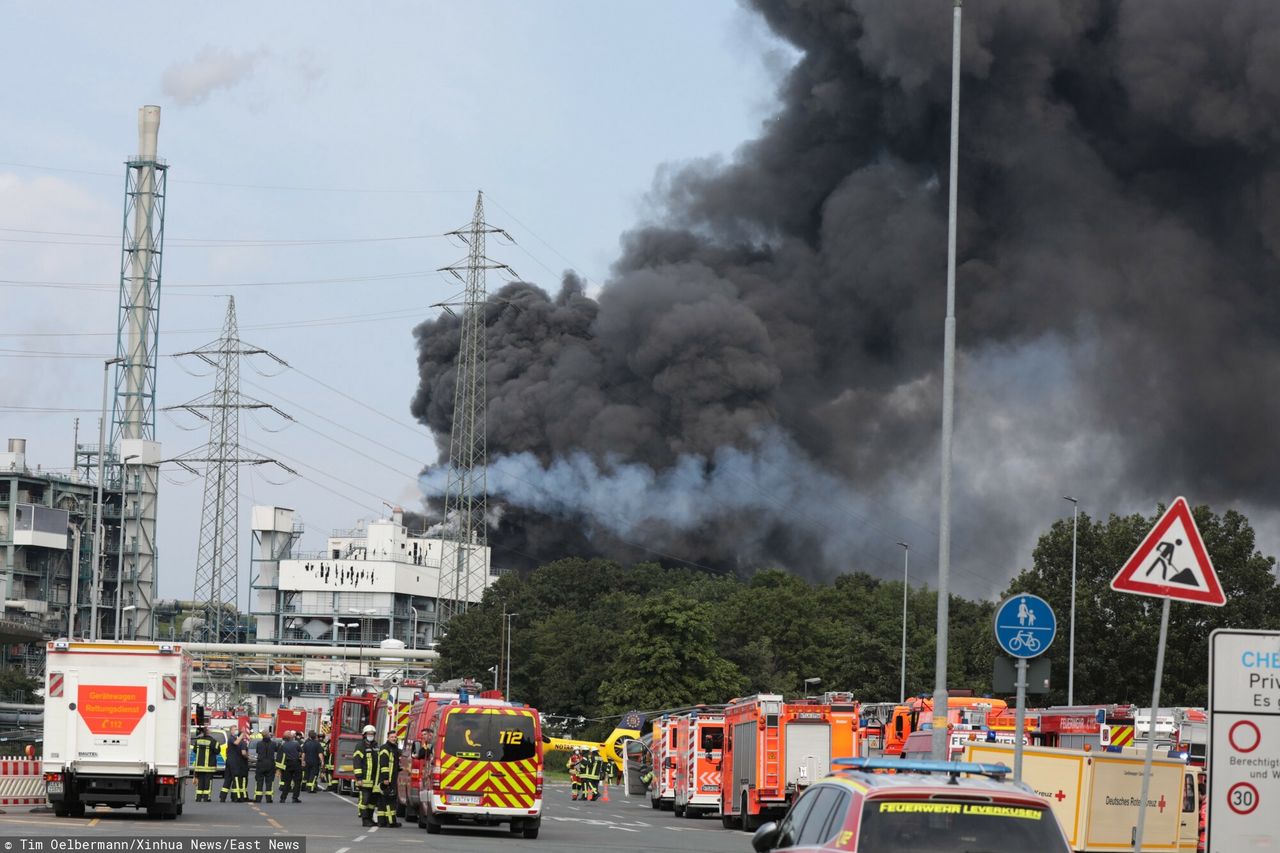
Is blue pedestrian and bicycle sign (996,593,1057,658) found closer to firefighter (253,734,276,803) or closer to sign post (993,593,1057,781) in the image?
sign post (993,593,1057,781)

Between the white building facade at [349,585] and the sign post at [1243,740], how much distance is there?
135690mm

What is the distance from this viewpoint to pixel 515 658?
11512 centimetres

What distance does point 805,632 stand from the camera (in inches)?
3792

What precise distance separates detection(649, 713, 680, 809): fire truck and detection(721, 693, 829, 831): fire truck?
8548 mm

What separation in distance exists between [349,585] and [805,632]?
6258 cm

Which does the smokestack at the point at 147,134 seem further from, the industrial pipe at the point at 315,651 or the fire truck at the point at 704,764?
the fire truck at the point at 704,764

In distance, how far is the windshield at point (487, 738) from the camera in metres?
28.7

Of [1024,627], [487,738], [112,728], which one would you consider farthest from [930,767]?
[112,728]

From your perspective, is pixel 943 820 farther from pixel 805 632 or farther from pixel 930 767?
pixel 805 632

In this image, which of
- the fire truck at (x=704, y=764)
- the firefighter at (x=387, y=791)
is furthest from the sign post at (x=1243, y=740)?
the fire truck at (x=704, y=764)

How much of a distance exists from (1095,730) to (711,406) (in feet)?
275

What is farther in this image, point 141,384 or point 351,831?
point 141,384

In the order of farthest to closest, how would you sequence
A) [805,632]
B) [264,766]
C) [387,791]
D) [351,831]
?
[805,632] → [264,766] → [387,791] → [351,831]

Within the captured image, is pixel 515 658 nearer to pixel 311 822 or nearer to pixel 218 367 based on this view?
pixel 218 367
